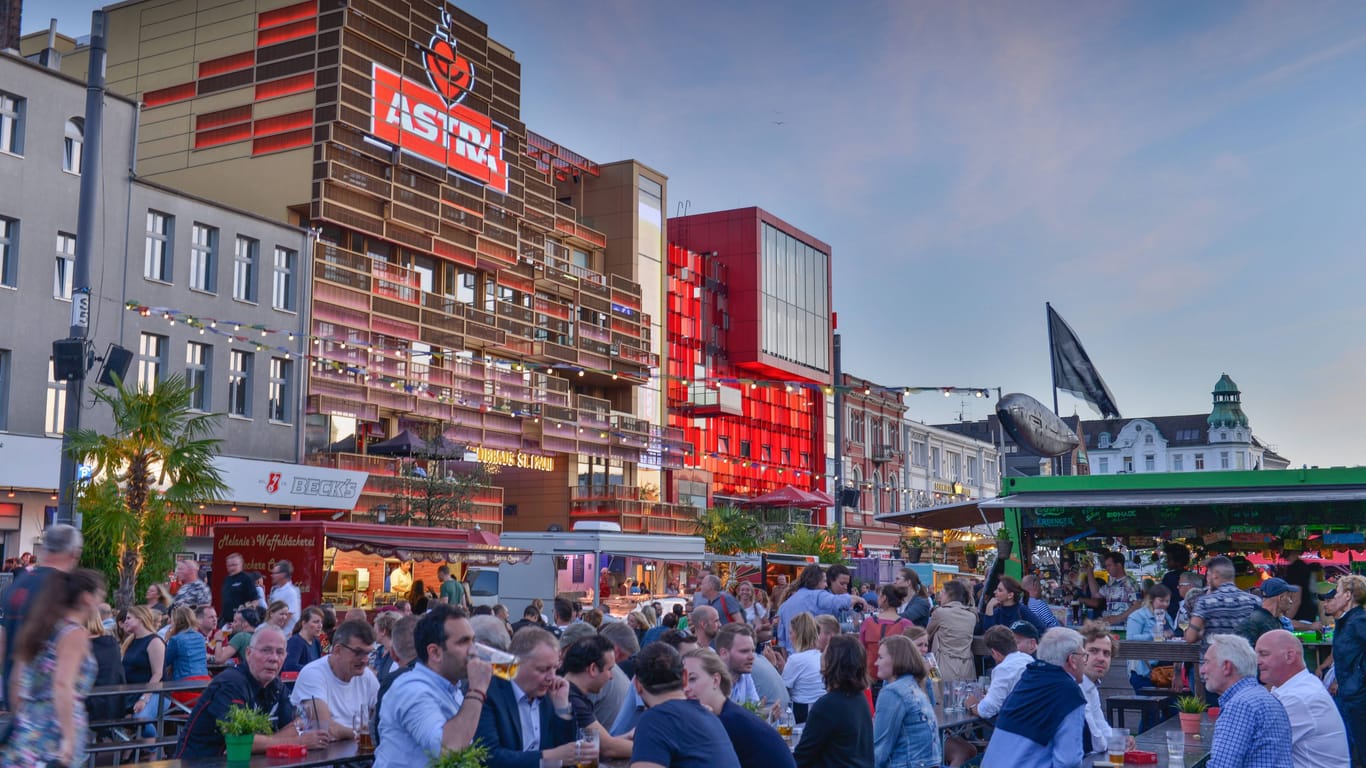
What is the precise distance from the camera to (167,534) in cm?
2134

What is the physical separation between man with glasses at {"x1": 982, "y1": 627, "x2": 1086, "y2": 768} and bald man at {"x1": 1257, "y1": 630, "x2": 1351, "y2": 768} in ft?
3.70

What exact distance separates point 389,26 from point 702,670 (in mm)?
37563

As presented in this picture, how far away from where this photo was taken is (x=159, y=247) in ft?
108

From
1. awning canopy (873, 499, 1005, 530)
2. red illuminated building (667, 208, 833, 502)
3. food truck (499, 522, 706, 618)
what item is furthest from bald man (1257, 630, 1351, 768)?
red illuminated building (667, 208, 833, 502)

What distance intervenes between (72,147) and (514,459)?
1854cm

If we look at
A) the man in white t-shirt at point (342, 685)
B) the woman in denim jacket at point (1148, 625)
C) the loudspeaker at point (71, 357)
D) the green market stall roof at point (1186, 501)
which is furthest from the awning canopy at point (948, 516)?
the man in white t-shirt at point (342, 685)

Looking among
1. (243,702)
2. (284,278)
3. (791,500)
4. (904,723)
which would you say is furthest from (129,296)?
(791,500)

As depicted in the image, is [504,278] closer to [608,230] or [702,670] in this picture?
[608,230]

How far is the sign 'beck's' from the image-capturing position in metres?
40.0

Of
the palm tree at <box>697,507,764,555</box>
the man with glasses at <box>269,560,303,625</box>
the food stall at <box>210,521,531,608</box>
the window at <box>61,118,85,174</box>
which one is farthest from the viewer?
the palm tree at <box>697,507,764,555</box>

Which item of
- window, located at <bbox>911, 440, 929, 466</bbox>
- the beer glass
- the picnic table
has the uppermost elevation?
window, located at <bbox>911, 440, 929, 466</bbox>

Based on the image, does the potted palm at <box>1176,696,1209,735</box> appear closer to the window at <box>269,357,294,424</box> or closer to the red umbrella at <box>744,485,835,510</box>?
the window at <box>269,357,294,424</box>

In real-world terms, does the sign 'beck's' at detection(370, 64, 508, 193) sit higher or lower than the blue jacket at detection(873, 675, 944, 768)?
higher

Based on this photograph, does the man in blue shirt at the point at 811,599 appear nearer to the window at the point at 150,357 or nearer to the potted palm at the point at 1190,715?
the potted palm at the point at 1190,715
